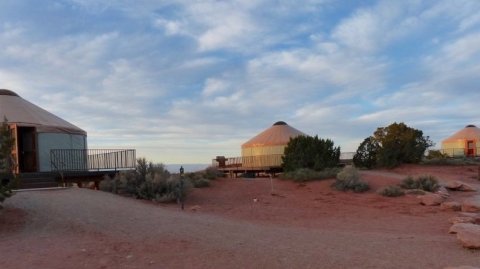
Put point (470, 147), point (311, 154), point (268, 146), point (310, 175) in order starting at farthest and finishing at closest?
point (470, 147) → point (268, 146) → point (311, 154) → point (310, 175)

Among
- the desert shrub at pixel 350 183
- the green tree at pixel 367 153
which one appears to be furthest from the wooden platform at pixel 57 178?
the green tree at pixel 367 153

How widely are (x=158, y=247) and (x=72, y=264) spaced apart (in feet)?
4.34

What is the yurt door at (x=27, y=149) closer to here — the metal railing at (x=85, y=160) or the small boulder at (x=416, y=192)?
the metal railing at (x=85, y=160)

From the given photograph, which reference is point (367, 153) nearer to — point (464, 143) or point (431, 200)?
point (431, 200)

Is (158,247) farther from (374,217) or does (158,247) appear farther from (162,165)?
(162,165)

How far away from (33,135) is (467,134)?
124ft

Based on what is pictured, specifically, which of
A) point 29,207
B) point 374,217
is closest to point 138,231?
point 29,207

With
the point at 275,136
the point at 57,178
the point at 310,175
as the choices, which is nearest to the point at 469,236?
the point at 310,175

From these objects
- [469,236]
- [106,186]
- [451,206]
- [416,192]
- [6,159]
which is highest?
[6,159]

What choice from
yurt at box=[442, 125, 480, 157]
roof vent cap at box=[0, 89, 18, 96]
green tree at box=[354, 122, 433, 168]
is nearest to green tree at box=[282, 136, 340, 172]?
green tree at box=[354, 122, 433, 168]

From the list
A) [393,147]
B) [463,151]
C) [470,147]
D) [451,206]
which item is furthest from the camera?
[470,147]

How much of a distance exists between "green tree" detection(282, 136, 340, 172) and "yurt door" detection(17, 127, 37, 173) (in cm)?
1088

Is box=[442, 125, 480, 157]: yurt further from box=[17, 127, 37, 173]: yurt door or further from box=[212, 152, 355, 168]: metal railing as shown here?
box=[17, 127, 37, 173]: yurt door

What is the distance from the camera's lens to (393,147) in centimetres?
2592
